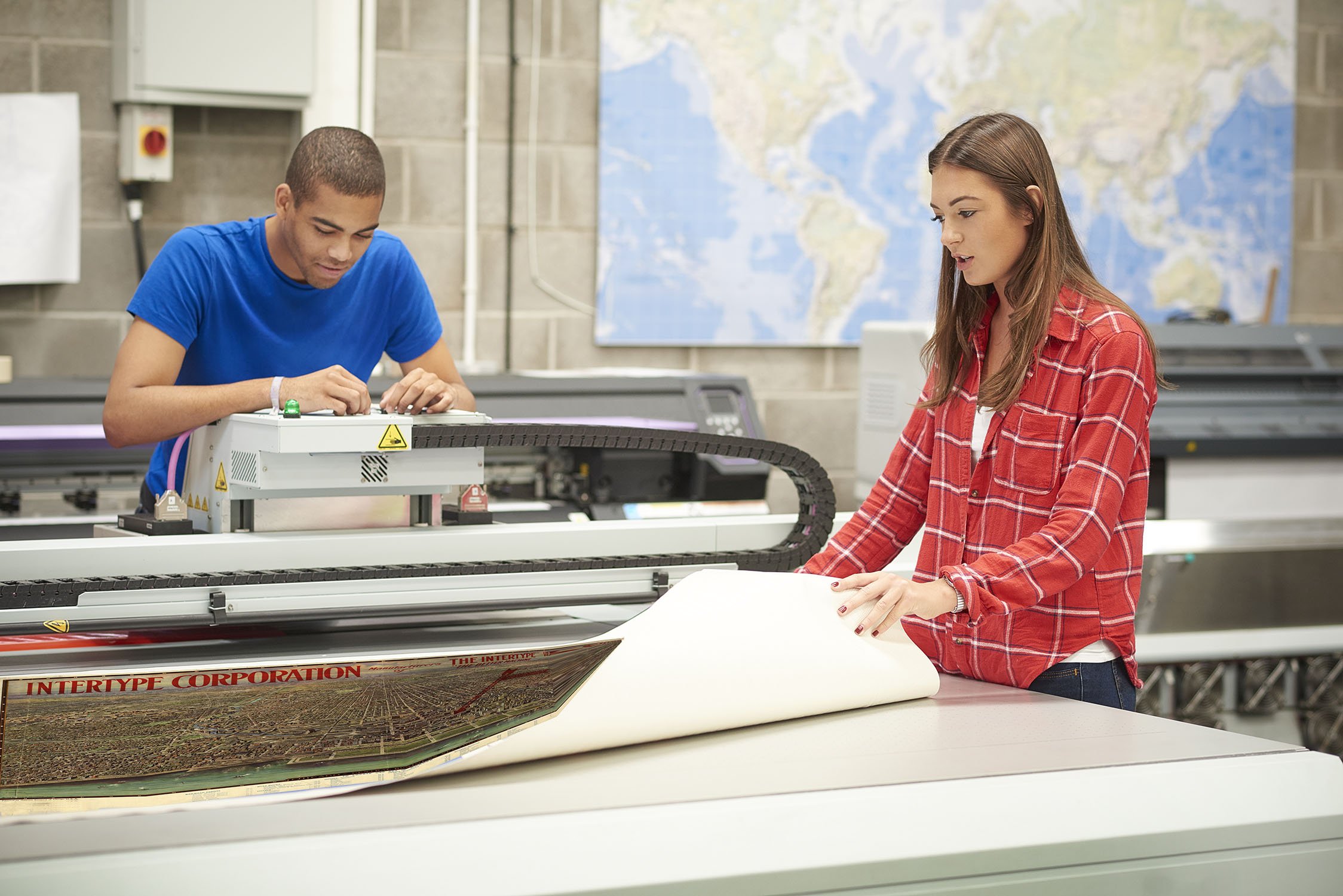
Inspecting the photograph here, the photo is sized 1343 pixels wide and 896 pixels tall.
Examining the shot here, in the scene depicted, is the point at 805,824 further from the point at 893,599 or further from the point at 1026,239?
the point at 1026,239

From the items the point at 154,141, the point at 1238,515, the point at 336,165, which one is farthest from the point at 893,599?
the point at 154,141

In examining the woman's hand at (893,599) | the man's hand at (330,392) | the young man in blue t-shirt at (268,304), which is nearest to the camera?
the woman's hand at (893,599)

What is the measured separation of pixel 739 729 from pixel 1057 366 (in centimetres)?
55

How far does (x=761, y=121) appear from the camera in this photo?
4.13m

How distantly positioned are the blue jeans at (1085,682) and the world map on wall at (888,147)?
2.69 metres

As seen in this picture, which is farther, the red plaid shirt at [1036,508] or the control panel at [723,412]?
the control panel at [723,412]

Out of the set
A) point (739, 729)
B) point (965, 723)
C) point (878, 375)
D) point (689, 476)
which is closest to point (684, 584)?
point (739, 729)

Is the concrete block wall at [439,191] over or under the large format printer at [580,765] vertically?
over

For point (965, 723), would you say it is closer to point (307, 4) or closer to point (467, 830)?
point (467, 830)

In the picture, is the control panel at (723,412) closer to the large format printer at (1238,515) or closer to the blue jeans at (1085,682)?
the large format printer at (1238,515)

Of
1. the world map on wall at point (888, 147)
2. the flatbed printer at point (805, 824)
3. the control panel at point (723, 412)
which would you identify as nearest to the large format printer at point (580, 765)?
the flatbed printer at point (805, 824)

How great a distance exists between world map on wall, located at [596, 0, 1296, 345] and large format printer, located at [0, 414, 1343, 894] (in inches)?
97.4

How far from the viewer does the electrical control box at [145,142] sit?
3432 mm

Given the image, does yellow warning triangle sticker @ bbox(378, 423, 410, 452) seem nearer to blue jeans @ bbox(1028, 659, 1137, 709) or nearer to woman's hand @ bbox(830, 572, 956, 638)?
woman's hand @ bbox(830, 572, 956, 638)
